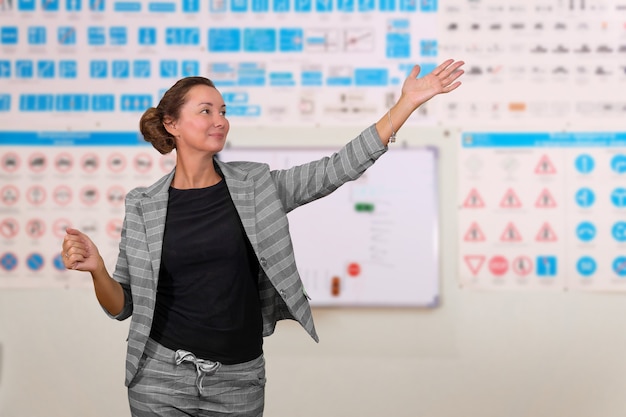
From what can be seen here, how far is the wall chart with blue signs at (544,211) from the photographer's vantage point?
109 inches

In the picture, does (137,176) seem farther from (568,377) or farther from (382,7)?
(568,377)

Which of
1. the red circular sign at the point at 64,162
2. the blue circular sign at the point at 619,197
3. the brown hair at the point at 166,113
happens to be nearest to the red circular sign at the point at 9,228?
the red circular sign at the point at 64,162

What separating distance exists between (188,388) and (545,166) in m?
1.91

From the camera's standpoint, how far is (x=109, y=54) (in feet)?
9.51

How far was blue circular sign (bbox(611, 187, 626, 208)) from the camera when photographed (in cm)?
279

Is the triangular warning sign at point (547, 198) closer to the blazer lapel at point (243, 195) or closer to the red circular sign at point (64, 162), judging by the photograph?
the blazer lapel at point (243, 195)

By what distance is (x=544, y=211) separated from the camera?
279cm

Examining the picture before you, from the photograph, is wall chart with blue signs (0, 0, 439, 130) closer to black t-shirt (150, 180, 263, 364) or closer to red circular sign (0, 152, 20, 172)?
red circular sign (0, 152, 20, 172)

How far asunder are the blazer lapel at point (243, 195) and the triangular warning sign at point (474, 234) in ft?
4.65

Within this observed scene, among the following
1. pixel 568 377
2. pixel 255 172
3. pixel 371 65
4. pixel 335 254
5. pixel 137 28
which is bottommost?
pixel 568 377

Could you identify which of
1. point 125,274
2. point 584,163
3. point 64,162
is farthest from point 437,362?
point 64,162

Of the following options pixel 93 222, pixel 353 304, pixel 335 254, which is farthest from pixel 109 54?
pixel 353 304

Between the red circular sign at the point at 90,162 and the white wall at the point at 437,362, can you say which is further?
the red circular sign at the point at 90,162

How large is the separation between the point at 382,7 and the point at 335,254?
1.10 m
